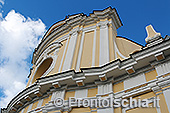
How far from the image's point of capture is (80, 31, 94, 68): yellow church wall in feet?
31.4

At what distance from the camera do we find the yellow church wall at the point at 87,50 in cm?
958

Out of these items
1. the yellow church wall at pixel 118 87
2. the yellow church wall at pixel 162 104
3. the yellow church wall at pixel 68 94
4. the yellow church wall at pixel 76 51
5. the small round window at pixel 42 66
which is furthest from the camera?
the small round window at pixel 42 66

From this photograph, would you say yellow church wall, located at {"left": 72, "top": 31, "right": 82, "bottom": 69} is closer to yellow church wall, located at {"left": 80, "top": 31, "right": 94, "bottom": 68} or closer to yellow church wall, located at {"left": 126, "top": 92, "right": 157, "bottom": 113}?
yellow church wall, located at {"left": 80, "top": 31, "right": 94, "bottom": 68}

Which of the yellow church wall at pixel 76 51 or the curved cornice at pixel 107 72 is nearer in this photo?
the curved cornice at pixel 107 72

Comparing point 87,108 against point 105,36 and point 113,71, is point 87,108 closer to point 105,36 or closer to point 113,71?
point 113,71

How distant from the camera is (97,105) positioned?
703 centimetres

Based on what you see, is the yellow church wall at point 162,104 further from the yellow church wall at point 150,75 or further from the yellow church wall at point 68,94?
the yellow church wall at point 68,94

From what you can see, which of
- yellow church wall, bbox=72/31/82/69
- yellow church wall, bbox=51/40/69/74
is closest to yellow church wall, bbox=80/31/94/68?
yellow church wall, bbox=72/31/82/69

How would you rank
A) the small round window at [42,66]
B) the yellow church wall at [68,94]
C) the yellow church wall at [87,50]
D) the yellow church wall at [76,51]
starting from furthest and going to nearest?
1. the small round window at [42,66]
2. the yellow church wall at [76,51]
3. the yellow church wall at [87,50]
4. the yellow church wall at [68,94]

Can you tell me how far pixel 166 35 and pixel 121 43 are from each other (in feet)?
11.2

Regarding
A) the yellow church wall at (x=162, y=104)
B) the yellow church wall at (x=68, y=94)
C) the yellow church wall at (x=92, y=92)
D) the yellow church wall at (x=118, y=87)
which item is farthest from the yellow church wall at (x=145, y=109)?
the yellow church wall at (x=68, y=94)

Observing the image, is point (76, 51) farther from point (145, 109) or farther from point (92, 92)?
point (145, 109)

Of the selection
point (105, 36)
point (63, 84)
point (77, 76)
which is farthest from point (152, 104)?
point (105, 36)

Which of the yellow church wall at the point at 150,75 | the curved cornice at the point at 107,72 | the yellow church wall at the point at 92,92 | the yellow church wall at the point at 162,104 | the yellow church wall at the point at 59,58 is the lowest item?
the yellow church wall at the point at 162,104
